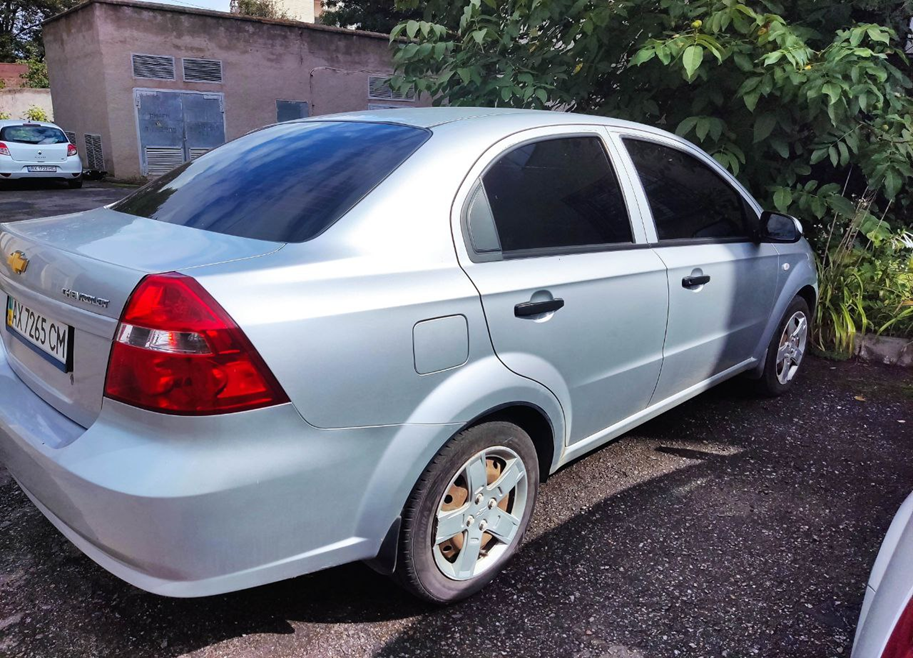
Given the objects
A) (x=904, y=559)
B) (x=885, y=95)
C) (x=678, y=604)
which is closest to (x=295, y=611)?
(x=678, y=604)

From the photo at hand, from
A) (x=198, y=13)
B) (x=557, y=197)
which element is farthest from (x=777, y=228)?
(x=198, y=13)

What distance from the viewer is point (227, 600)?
233cm

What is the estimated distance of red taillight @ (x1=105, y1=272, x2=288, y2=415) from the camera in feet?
5.52

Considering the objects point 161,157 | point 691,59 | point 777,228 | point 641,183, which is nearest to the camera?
point 641,183

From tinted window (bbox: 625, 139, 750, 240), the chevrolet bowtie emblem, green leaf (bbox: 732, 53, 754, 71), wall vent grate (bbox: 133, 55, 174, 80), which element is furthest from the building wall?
tinted window (bbox: 625, 139, 750, 240)

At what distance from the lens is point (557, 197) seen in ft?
8.50

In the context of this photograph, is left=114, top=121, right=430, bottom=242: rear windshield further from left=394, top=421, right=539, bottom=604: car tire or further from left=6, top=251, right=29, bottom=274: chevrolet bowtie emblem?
left=394, top=421, right=539, bottom=604: car tire

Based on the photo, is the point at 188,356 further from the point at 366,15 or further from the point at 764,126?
the point at 366,15

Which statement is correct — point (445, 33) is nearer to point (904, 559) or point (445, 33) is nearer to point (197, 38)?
point (904, 559)

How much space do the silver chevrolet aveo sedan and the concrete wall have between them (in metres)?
25.3

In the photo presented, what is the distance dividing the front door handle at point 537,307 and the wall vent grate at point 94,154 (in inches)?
649

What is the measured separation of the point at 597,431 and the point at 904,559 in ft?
4.59

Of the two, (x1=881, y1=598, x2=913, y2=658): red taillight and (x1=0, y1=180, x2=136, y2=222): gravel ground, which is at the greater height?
(x1=881, y1=598, x2=913, y2=658): red taillight

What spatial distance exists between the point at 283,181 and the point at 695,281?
70.1 inches
